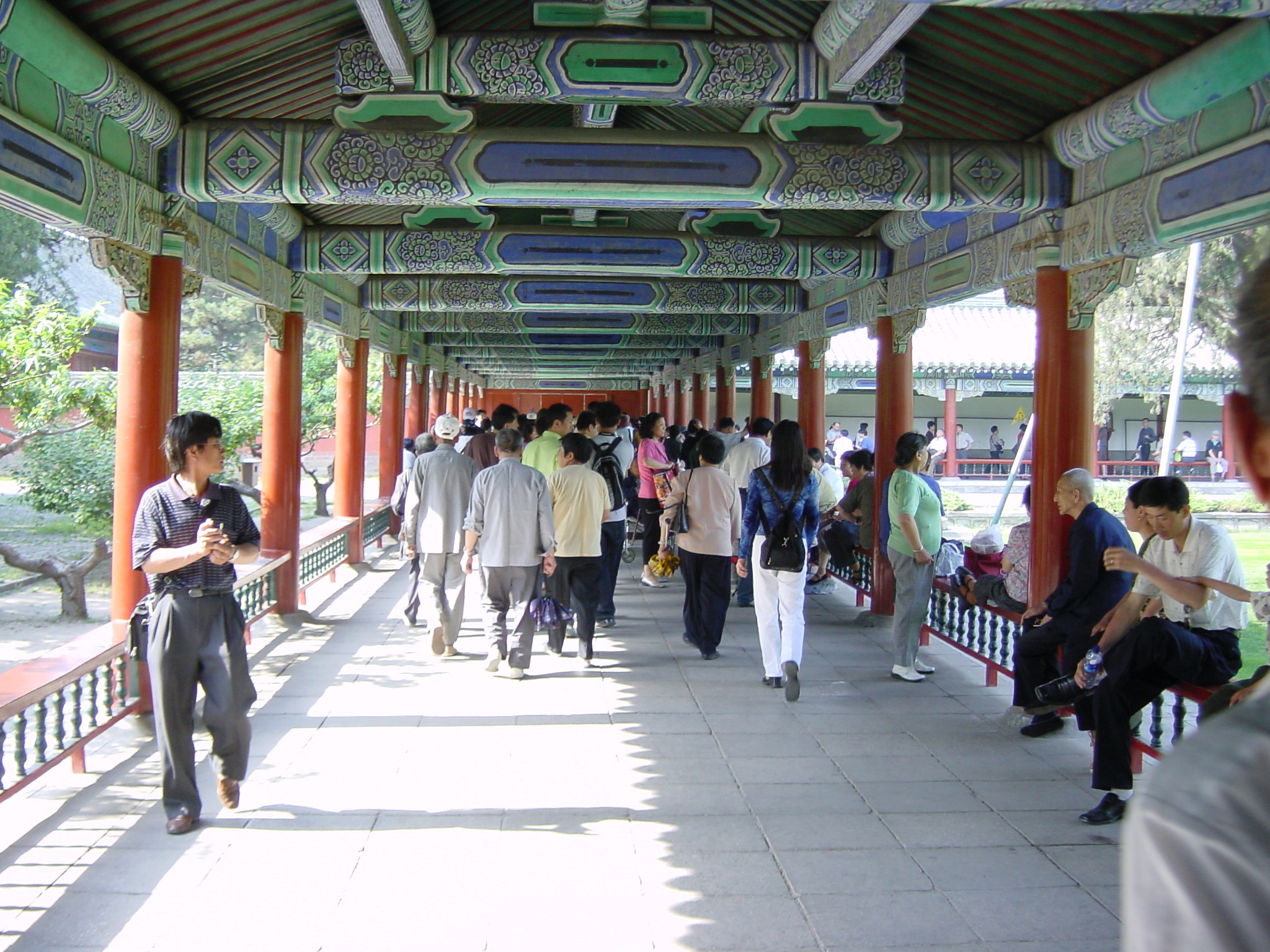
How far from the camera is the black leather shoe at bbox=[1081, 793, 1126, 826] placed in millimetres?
4188

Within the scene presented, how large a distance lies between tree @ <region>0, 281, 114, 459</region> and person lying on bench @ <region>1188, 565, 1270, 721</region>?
8.13 meters

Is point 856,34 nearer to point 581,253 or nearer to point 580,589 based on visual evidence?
point 580,589

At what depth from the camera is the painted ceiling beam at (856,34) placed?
4227mm

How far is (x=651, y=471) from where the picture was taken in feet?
32.8

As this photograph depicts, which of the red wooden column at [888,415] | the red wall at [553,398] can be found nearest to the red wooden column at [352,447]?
the red wooden column at [888,415]

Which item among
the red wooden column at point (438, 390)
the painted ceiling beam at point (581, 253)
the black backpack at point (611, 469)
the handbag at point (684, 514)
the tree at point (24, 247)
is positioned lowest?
the handbag at point (684, 514)

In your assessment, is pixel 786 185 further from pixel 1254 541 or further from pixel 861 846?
pixel 1254 541

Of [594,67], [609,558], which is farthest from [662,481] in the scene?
[594,67]

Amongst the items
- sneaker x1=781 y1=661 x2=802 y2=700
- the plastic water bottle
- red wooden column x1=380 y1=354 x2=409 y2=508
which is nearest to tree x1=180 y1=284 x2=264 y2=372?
red wooden column x1=380 y1=354 x2=409 y2=508

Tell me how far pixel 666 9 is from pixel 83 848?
4.41 meters

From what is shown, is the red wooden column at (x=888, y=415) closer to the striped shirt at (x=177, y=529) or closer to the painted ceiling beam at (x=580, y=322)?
the painted ceiling beam at (x=580, y=322)

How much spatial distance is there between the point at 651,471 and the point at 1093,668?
586 cm

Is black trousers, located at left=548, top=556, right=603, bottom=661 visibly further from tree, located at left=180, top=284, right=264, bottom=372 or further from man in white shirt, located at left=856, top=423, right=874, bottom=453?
tree, located at left=180, top=284, right=264, bottom=372

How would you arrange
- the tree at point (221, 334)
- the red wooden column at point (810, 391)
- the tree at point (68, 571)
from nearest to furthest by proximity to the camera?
1. the tree at point (68, 571)
2. the red wooden column at point (810, 391)
3. the tree at point (221, 334)
